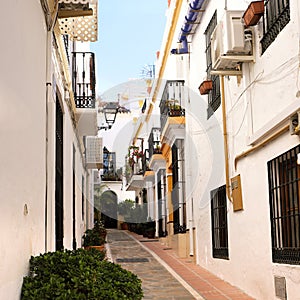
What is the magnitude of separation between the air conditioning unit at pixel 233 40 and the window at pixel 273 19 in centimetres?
50

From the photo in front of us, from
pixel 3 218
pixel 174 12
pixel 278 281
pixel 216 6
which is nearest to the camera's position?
pixel 3 218

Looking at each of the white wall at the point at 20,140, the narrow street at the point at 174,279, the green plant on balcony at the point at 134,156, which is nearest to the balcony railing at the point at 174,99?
the narrow street at the point at 174,279

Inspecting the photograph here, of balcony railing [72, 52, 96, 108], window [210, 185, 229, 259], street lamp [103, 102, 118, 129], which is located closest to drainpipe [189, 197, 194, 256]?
window [210, 185, 229, 259]

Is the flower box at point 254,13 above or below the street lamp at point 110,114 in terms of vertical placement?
below

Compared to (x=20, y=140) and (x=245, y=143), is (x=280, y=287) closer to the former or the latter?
(x=245, y=143)

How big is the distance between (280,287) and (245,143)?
2.92m

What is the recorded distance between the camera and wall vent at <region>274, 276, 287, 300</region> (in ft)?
26.9

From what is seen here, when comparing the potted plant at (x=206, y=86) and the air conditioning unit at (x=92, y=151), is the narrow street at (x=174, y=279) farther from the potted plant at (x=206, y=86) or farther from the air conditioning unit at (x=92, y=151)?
the air conditioning unit at (x=92, y=151)

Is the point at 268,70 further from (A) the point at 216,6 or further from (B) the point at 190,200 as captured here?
(B) the point at 190,200

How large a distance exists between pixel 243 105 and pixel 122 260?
894 centimetres

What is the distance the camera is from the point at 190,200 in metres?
16.9

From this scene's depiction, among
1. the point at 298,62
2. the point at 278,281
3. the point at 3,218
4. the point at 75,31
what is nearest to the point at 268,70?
the point at 298,62

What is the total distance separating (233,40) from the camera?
9609 millimetres

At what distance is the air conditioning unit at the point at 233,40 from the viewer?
9.62 m
